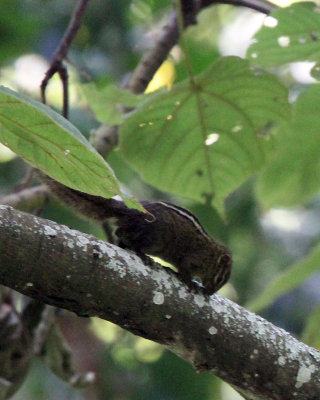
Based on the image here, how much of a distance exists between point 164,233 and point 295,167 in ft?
2.10

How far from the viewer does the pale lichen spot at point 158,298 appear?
1514mm

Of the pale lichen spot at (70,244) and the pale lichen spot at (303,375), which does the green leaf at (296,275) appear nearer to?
the pale lichen spot at (303,375)

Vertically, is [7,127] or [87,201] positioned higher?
[7,127]

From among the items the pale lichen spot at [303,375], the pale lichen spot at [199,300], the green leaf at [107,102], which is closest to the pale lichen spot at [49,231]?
the pale lichen spot at [199,300]

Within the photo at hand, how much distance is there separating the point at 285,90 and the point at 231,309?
3.11ft

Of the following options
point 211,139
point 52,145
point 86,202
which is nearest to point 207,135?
point 211,139

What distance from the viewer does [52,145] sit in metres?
1.26

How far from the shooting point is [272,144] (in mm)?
2486

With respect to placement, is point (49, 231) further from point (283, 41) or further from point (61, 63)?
point (283, 41)

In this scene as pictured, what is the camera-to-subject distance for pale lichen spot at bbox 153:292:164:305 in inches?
59.6

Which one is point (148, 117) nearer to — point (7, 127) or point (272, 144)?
point (272, 144)

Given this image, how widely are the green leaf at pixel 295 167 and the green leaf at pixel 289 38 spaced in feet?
0.78

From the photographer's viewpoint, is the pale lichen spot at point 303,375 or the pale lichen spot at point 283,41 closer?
the pale lichen spot at point 303,375

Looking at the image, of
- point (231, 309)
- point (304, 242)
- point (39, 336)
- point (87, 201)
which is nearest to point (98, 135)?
point (87, 201)
